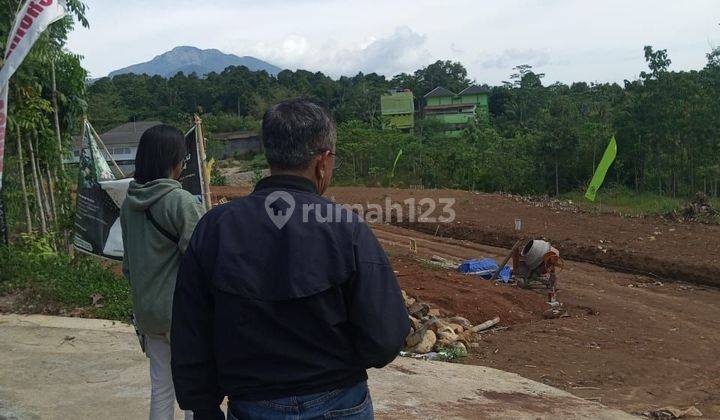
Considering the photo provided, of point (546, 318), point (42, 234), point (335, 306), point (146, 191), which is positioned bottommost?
point (546, 318)

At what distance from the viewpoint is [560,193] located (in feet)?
79.3

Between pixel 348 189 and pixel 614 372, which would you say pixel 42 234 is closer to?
pixel 614 372

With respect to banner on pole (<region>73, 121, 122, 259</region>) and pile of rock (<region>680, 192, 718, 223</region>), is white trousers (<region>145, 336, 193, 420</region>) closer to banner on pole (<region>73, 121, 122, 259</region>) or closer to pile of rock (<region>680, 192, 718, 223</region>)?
banner on pole (<region>73, 121, 122, 259</region>)

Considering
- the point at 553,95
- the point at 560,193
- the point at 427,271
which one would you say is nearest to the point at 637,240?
the point at 427,271

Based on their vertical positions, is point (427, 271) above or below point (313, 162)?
below

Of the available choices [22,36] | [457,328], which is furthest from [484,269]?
[22,36]

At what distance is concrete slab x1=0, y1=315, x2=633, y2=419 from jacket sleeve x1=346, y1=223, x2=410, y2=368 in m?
2.59

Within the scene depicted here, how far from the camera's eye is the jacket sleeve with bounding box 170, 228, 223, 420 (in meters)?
1.84

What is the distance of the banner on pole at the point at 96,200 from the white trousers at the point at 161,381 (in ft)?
11.6

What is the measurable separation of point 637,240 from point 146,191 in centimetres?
1361

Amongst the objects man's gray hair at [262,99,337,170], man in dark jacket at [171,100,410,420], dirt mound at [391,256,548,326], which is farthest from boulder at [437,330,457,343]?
man's gray hair at [262,99,337,170]

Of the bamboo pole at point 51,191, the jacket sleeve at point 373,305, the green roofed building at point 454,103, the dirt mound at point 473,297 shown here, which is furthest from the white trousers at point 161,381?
the green roofed building at point 454,103

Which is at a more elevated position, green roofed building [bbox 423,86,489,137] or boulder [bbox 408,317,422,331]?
green roofed building [bbox 423,86,489,137]

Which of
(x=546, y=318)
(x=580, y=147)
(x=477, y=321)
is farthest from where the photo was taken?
(x=580, y=147)
